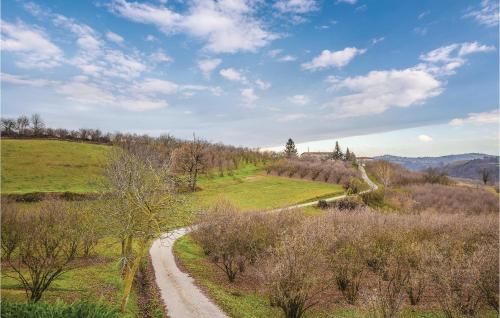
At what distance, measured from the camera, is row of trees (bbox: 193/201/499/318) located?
58.9 feet

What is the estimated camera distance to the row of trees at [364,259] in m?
17.9

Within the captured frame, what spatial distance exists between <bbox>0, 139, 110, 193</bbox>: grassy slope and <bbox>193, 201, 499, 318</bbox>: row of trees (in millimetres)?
36336

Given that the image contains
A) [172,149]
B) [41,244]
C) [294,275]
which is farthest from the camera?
[172,149]

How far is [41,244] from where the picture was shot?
22.3 m

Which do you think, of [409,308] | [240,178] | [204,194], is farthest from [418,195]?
[409,308]

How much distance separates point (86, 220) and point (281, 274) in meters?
18.6

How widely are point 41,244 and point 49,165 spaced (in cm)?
6805

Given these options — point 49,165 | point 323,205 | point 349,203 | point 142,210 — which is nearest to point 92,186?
point 49,165

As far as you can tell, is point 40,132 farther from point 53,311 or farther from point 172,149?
point 53,311

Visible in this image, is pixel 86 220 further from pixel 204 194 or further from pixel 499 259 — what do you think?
pixel 204 194

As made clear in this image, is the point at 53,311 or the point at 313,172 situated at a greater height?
the point at 313,172

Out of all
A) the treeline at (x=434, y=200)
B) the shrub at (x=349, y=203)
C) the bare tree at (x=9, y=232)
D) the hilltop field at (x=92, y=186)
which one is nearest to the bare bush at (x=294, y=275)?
the hilltop field at (x=92, y=186)

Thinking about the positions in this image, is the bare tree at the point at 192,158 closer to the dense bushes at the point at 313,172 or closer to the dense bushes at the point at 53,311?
the dense bushes at the point at 313,172

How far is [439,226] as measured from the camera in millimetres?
35875
